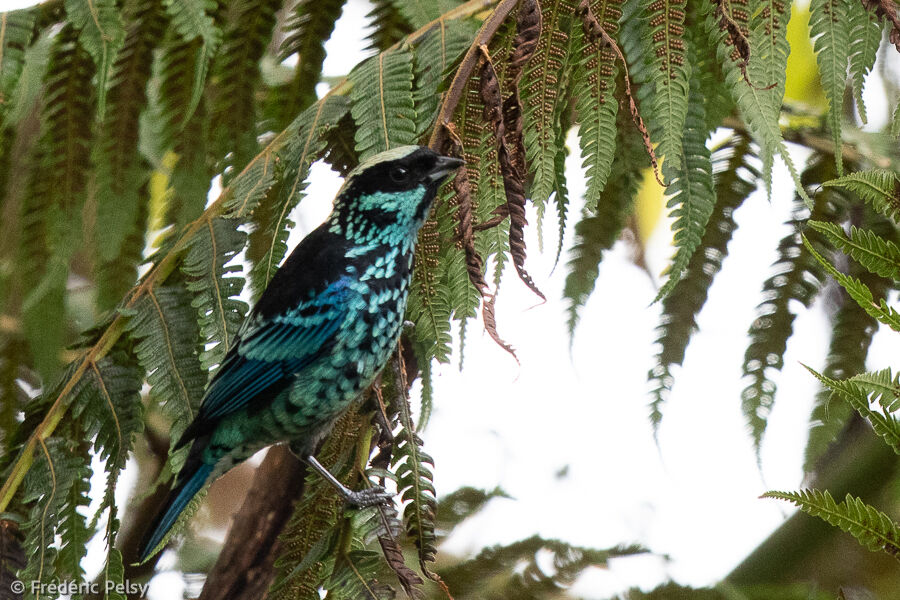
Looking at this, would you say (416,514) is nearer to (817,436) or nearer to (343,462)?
(343,462)

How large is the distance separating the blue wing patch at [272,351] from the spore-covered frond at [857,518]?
1.29 metres

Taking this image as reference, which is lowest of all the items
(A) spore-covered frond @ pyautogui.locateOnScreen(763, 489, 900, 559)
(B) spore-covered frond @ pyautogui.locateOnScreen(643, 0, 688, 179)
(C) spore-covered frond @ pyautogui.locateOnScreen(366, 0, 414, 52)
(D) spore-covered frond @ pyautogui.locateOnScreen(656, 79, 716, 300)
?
(A) spore-covered frond @ pyautogui.locateOnScreen(763, 489, 900, 559)

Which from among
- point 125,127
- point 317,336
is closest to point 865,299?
point 317,336

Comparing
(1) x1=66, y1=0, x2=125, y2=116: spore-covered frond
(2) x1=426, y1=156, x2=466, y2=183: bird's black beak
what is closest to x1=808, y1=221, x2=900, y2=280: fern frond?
(2) x1=426, y1=156, x2=466, y2=183: bird's black beak

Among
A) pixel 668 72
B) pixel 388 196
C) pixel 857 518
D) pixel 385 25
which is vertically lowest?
pixel 857 518

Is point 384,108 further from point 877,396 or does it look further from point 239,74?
point 877,396

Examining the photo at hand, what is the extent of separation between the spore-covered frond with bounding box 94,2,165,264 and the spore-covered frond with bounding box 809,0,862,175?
2.23 meters

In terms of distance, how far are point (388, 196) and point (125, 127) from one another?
1361 mm

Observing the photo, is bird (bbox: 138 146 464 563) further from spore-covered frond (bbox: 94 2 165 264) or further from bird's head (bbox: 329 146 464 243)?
spore-covered frond (bbox: 94 2 165 264)

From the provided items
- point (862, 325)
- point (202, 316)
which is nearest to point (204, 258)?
point (202, 316)

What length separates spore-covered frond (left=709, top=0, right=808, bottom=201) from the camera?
2240 mm

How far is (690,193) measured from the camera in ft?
8.05

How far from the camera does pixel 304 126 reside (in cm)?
272

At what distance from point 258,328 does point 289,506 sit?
67 centimetres
